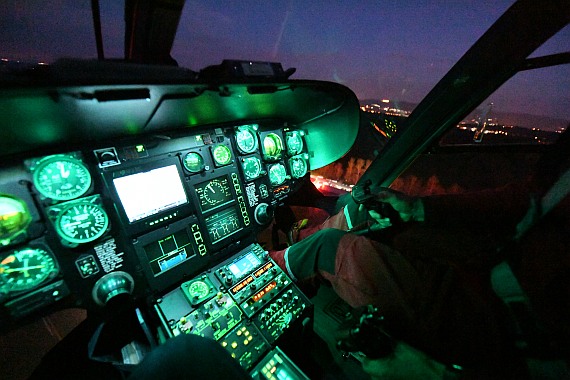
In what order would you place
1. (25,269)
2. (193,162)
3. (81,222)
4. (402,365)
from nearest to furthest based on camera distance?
1. (402,365)
2. (25,269)
3. (81,222)
4. (193,162)

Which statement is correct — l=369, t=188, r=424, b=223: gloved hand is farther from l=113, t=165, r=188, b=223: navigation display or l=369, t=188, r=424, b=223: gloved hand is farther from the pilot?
l=113, t=165, r=188, b=223: navigation display

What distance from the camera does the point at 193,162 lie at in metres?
1.67

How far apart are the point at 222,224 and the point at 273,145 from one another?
847 millimetres

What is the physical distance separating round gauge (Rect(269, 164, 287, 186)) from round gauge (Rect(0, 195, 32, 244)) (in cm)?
150

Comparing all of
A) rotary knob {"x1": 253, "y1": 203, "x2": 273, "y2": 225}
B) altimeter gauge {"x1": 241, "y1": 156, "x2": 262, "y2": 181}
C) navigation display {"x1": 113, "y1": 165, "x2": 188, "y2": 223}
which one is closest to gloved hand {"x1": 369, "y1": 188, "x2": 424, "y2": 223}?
rotary knob {"x1": 253, "y1": 203, "x2": 273, "y2": 225}

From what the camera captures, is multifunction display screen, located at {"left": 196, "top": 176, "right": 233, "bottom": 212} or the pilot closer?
the pilot

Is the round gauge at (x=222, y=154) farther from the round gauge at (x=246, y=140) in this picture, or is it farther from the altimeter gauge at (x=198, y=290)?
the altimeter gauge at (x=198, y=290)

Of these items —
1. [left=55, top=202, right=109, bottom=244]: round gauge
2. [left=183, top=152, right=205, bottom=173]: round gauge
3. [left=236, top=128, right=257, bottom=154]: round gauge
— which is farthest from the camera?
[left=236, top=128, right=257, bottom=154]: round gauge

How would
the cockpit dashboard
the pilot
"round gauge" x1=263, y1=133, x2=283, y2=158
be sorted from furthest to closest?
"round gauge" x1=263, y1=133, x2=283, y2=158 < the cockpit dashboard < the pilot

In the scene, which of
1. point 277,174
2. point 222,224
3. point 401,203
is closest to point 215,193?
point 222,224

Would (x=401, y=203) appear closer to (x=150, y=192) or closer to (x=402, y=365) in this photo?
(x=402, y=365)

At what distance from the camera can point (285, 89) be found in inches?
61.6

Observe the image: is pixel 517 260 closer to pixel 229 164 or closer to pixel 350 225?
pixel 350 225

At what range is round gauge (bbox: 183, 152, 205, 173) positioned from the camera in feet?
5.36
